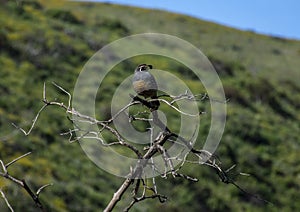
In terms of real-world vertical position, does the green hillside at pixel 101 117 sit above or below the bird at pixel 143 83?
below

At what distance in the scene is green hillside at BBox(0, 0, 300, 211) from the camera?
15.3m

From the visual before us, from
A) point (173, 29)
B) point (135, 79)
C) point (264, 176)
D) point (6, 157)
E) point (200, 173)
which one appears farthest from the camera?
point (173, 29)

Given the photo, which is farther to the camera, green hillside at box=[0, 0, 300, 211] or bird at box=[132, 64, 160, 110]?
green hillside at box=[0, 0, 300, 211]

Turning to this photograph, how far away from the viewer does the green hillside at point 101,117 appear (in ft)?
50.2

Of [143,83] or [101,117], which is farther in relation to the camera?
[101,117]

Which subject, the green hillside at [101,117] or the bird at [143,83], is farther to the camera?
the green hillside at [101,117]

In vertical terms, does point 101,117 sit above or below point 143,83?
below

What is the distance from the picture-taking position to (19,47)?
77.7 ft

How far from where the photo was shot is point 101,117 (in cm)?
2147

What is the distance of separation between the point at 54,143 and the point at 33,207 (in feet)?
17.9

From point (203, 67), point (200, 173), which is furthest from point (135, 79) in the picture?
point (203, 67)

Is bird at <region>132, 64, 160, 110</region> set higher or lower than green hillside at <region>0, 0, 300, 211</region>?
higher

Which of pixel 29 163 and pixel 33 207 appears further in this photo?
pixel 29 163

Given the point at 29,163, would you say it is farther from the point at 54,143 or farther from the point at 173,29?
the point at 173,29
